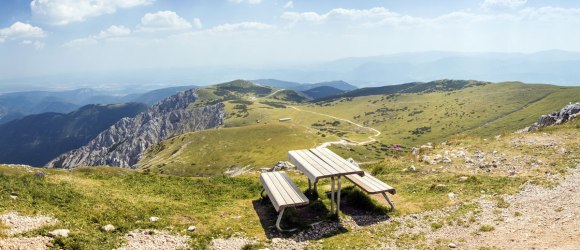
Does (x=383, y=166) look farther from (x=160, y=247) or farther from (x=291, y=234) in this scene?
(x=160, y=247)

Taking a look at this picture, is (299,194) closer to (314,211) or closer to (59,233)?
(314,211)

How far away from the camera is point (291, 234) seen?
1655 centimetres

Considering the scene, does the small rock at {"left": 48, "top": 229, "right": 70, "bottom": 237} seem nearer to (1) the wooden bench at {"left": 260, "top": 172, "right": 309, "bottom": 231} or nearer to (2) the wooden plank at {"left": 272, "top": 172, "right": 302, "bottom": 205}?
(1) the wooden bench at {"left": 260, "top": 172, "right": 309, "bottom": 231}

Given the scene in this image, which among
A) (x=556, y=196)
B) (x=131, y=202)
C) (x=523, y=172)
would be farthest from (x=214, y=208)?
(x=523, y=172)

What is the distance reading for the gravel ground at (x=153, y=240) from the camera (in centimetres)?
1392

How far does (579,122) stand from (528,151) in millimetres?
12134

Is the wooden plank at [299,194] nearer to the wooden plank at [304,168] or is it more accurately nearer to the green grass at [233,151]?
the wooden plank at [304,168]

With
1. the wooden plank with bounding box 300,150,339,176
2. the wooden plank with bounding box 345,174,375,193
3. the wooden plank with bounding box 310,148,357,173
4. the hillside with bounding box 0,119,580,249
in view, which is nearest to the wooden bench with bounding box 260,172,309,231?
the hillside with bounding box 0,119,580,249

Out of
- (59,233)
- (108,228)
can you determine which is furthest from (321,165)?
(59,233)

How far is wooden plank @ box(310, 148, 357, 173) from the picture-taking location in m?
18.0

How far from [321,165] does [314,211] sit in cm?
267

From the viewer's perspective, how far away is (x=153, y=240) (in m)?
14.5

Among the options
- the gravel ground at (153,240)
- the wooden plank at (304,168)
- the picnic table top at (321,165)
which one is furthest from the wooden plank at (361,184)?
the gravel ground at (153,240)

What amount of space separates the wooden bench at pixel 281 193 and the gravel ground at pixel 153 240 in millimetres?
4538
